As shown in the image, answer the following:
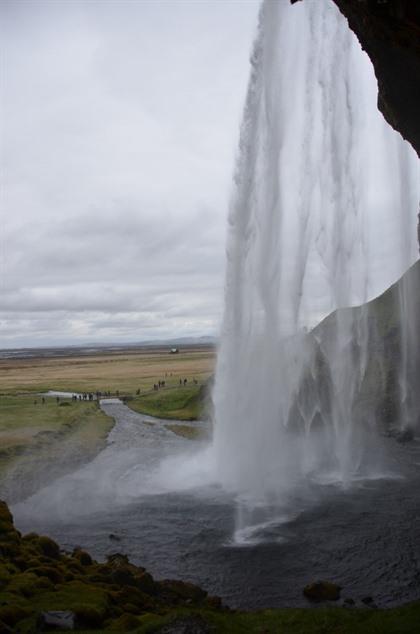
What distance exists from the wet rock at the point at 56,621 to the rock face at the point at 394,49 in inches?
1063

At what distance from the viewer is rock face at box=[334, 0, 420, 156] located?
21.9 m

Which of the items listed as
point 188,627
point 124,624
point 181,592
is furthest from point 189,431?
point 188,627

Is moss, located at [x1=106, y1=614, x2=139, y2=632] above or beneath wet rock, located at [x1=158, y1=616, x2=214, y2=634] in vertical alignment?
beneath

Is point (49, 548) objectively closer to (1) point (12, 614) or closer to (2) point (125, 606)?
(2) point (125, 606)

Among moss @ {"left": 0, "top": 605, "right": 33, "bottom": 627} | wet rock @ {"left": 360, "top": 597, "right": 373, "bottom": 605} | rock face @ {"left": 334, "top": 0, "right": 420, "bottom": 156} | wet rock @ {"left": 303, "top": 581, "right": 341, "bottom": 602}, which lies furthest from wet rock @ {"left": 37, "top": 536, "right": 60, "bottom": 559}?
rock face @ {"left": 334, "top": 0, "right": 420, "bottom": 156}

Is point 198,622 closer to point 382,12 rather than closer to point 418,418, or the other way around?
point 382,12

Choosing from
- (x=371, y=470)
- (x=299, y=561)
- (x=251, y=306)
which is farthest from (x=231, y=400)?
(x=299, y=561)

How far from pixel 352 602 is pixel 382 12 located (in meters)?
25.8

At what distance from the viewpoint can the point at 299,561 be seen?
25.2 metres

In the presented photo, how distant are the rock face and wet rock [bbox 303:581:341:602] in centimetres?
2481

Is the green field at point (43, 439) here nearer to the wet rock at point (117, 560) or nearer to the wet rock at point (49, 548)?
the wet rock at point (49, 548)

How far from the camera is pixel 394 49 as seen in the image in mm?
27016

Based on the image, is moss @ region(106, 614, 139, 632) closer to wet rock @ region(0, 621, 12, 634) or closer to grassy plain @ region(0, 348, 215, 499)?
wet rock @ region(0, 621, 12, 634)

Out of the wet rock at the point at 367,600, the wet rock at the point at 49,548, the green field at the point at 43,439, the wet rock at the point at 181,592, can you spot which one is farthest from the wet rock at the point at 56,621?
the green field at the point at 43,439
